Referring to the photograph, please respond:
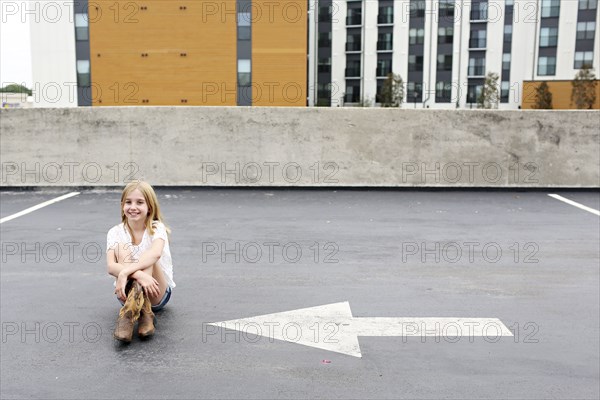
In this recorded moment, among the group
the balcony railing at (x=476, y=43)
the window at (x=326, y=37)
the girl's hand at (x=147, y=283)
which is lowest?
the girl's hand at (x=147, y=283)

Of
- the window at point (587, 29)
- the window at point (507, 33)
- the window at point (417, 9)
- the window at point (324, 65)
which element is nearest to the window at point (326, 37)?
the window at point (324, 65)

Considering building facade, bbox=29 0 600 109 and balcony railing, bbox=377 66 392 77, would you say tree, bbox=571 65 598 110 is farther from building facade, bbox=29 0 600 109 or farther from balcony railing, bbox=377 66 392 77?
balcony railing, bbox=377 66 392 77

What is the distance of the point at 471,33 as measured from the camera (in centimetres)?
7000

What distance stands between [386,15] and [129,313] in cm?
7043

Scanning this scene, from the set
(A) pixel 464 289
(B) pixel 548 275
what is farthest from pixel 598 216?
(A) pixel 464 289

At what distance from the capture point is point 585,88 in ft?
202

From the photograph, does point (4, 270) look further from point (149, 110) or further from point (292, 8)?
point (292, 8)

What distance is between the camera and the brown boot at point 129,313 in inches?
147

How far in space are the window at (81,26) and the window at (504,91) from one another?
48.9 m

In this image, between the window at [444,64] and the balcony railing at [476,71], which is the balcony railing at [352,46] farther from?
the balcony railing at [476,71]

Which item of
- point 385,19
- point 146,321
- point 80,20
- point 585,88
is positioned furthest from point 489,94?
point 146,321

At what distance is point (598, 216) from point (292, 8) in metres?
45.8

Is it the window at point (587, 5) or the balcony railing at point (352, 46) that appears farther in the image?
the balcony railing at point (352, 46)

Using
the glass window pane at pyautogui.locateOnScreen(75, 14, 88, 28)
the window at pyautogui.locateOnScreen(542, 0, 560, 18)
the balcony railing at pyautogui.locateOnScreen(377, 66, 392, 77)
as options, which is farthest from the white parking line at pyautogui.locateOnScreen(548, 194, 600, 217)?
the window at pyautogui.locateOnScreen(542, 0, 560, 18)
